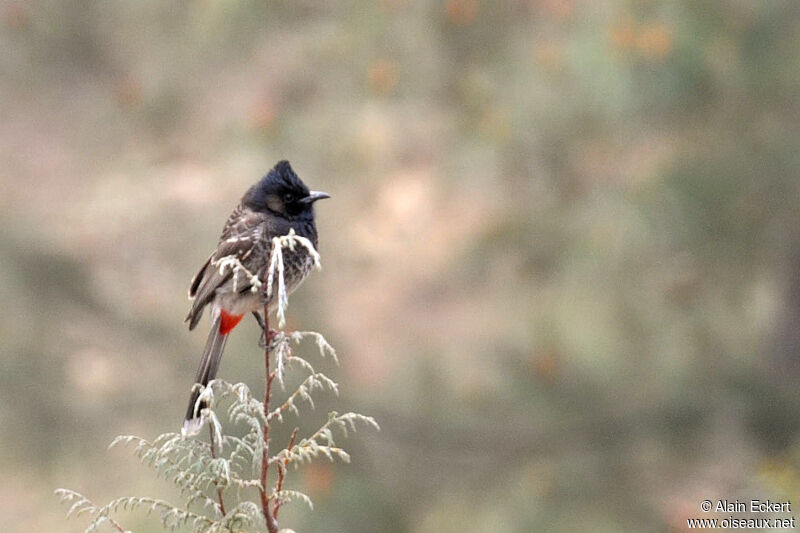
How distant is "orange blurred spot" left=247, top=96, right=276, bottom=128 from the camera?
14.1 ft

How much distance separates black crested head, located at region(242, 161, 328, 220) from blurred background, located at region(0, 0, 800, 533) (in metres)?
1.06

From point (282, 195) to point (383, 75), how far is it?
4.69ft

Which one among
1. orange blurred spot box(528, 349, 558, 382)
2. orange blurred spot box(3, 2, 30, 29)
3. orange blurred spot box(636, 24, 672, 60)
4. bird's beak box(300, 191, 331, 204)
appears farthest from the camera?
orange blurred spot box(3, 2, 30, 29)

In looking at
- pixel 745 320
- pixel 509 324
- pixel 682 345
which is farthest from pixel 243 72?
pixel 745 320

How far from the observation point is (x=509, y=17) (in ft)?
14.2

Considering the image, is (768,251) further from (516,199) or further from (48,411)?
(48,411)

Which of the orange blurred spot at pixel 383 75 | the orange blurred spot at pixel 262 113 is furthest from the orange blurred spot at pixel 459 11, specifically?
the orange blurred spot at pixel 262 113

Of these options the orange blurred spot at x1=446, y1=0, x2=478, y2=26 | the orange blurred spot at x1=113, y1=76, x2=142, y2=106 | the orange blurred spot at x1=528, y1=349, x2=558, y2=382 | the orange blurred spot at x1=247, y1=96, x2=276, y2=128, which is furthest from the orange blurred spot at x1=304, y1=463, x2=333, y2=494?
the orange blurred spot at x1=446, y1=0, x2=478, y2=26

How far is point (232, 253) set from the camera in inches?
117

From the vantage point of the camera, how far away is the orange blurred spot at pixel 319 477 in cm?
415

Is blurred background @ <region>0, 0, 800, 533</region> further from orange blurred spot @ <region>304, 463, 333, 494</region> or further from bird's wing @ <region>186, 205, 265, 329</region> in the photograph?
bird's wing @ <region>186, 205, 265, 329</region>

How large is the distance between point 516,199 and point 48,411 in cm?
202

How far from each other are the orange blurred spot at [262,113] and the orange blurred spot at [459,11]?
0.82 m

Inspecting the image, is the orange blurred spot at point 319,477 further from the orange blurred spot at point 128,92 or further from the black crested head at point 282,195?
the orange blurred spot at point 128,92
